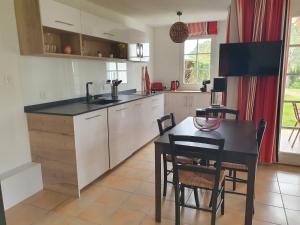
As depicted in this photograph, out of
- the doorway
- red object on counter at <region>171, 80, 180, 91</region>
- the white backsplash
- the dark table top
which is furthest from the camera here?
red object on counter at <region>171, 80, 180, 91</region>

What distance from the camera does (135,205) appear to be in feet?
7.56

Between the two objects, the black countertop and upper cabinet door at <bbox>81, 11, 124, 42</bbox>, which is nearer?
the black countertop

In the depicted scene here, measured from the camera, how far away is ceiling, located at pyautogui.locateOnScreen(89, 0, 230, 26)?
11.0 feet

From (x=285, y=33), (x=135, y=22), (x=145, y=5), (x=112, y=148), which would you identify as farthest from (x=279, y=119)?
(x=135, y=22)

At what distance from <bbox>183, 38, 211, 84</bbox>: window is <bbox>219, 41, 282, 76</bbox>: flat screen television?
1974 millimetres

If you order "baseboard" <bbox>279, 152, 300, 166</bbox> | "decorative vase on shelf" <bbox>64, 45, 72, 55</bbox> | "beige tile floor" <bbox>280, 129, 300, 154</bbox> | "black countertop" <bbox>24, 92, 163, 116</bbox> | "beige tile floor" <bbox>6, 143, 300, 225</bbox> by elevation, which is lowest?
"beige tile floor" <bbox>6, 143, 300, 225</bbox>

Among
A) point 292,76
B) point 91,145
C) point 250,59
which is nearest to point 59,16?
point 91,145

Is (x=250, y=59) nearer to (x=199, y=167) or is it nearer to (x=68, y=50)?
(x=199, y=167)

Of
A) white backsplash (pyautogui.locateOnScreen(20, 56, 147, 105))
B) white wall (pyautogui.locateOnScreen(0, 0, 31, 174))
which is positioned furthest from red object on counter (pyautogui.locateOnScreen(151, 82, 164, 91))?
white wall (pyautogui.locateOnScreen(0, 0, 31, 174))

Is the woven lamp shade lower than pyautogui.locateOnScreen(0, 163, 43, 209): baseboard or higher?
higher

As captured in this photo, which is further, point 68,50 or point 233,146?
point 68,50

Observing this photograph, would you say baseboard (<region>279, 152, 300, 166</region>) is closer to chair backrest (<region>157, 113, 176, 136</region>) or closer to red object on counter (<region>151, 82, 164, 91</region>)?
chair backrest (<region>157, 113, 176, 136</region>)

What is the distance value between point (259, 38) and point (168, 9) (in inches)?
61.3

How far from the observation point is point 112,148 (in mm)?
2969
